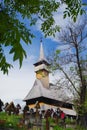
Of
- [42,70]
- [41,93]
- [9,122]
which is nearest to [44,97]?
[41,93]

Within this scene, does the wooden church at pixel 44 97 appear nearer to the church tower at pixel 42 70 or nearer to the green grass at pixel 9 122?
the church tower at pixel 42 70

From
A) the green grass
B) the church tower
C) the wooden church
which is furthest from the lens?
the church tower

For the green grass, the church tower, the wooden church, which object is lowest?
the green grass

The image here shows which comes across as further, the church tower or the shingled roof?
the church tower

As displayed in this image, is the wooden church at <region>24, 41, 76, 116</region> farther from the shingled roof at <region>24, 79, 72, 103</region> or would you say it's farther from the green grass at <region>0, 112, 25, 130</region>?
the green grass at <region>0, 112, 25, 130</region>

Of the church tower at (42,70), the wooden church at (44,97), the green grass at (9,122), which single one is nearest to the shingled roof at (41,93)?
the wooden church at (44,97)

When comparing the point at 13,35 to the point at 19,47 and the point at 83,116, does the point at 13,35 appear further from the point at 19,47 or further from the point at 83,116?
the point at 83,116

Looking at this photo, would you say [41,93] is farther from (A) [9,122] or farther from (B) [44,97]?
(A) [9,122]

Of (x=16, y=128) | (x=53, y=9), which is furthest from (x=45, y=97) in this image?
(x=53, y=9)

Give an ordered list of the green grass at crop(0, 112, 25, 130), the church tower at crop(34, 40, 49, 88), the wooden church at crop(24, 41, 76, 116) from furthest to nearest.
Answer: the church tower at crop(34, 40, 49, 88) → the wooden church at crop(24, 41, 76, 116) → the green grass at crop(0, 112, 25, 130)

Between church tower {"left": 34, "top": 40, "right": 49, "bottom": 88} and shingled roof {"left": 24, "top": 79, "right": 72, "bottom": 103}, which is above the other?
church tower {"left": 34, "top": 40, "right": 49, "bottom": 88}

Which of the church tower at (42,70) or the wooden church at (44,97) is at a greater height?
the church tower at (42,70)

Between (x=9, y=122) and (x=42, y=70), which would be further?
(x=42, y=70)

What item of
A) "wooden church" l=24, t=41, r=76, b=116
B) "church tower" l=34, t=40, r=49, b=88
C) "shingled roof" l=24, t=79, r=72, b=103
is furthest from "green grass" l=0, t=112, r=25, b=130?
"church tower" l=34, t=40, r=49, b=88
